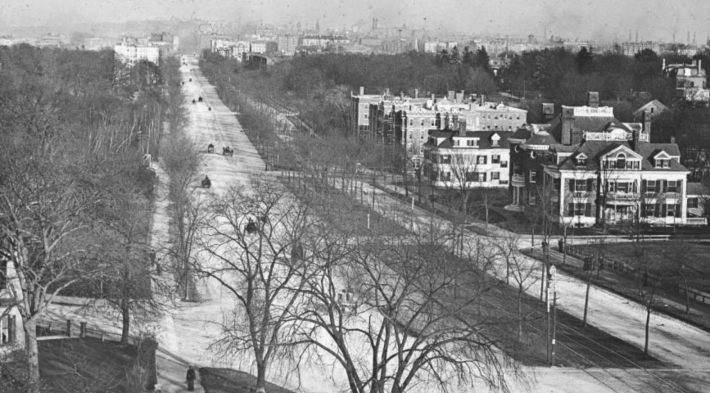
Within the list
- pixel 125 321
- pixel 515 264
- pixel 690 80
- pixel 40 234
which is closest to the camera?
pixel 40 234

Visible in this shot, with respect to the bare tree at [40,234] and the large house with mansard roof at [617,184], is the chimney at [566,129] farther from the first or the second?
the bare tree at [40,234]

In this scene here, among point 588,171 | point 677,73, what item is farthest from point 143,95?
point 588,171

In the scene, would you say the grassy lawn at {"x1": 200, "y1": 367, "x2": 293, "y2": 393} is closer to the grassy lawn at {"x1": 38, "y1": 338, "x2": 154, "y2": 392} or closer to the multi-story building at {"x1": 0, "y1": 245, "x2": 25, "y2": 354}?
the grassy lawn at {"x1": 38, "y1": 338, "x2": 154, "y2": 392}

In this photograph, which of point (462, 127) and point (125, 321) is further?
point (462, 127)

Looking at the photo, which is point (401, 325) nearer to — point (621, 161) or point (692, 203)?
point (621, 161)

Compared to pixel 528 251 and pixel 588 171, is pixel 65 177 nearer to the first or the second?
pixel 528 251

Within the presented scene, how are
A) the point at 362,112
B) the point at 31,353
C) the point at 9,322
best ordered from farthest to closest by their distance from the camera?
1. the point at 362,112
2. the point at 9,322
3. the point at 31,353

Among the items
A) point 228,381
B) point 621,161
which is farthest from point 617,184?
point 228,381
